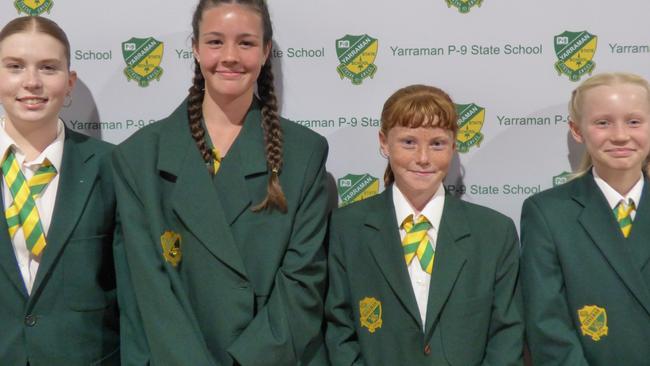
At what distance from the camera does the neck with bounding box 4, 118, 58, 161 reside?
7.45ft

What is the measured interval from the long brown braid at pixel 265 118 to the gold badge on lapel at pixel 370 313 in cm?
39

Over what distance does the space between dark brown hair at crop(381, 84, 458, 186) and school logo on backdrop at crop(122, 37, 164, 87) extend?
91 centimetres

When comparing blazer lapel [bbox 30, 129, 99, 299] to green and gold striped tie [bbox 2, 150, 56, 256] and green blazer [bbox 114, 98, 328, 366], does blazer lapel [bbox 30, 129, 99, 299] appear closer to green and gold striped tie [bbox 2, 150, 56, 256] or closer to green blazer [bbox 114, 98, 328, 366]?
green and gold striped tie [bbox 2, 150, 56, 256]

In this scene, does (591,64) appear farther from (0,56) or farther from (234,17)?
(0,56)

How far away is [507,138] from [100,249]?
145 cm

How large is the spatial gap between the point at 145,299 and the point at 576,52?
5.51ft

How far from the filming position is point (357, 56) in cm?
258

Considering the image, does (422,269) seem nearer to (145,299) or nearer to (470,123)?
(470,123)

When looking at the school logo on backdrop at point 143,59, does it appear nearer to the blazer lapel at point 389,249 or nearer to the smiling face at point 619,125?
the blazer lapel at point 389,249

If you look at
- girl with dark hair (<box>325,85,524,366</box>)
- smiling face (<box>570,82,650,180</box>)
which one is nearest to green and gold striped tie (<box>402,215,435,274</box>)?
girl with dark hair (<box>325,85,524,366</box>)

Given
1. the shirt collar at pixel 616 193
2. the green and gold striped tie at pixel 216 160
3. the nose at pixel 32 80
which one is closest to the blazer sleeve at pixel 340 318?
the green and gold striped tie at pixel 216 160

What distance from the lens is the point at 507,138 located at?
2600 mm

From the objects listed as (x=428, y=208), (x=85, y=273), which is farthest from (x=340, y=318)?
(x=85, y=273)

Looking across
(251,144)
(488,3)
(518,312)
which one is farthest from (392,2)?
(518,312)
